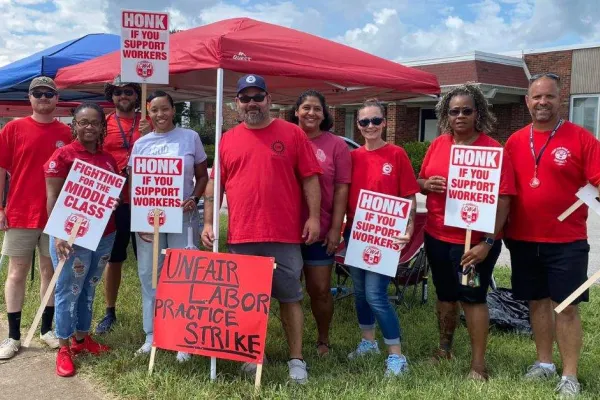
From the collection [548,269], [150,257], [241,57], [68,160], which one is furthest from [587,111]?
[68,160]

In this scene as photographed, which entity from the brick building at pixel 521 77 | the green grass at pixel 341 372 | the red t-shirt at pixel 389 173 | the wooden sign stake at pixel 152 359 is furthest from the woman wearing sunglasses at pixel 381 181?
the brick building at pixel 521 77

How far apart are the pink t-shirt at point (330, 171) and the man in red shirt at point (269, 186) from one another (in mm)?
283

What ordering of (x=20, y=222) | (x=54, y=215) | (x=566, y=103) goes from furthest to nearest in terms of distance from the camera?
(x=566, y=103), (x=20, y=222), (x=54, y=215)

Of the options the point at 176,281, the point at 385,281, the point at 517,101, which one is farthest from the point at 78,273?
the point at 517,101

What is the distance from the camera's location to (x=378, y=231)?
157 inches

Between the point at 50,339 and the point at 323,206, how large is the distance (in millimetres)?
2539

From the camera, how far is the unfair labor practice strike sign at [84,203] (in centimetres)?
387

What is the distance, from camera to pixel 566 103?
733 inches

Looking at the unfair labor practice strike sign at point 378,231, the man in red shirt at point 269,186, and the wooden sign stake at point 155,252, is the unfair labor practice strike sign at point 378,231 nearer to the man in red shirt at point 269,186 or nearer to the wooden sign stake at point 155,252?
the man in red shirt at point 269,186

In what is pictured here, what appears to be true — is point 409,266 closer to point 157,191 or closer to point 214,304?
point 214,304

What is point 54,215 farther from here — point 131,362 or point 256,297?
point 256,297

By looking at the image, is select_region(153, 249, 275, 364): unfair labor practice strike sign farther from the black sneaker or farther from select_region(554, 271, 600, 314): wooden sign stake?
select_region(554, 271, 600, 314): wooden sign stake

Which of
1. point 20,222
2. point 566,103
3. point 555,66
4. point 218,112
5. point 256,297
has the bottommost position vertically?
point 256,297

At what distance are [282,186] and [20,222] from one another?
212 centimetres
